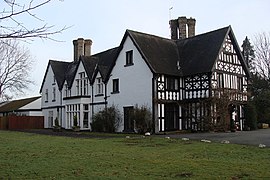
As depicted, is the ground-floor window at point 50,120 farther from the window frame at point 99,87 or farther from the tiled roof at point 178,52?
the window frame at point 99,87

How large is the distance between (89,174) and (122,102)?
22.4m

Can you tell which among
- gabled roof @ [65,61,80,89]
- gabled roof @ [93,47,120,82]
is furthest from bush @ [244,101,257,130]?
gabled roof @ [65,61,80,89]

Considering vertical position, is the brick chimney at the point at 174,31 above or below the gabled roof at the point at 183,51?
above

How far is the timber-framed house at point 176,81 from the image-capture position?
28.4 m

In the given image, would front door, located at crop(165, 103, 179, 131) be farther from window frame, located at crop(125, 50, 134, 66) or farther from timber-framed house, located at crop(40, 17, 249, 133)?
window frame, located at crop(125, 50, 134, 66)

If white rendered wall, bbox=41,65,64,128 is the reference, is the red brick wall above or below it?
below

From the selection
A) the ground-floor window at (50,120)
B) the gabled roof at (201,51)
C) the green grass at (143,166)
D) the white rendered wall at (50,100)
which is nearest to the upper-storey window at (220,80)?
the gabled roof at (201,51)

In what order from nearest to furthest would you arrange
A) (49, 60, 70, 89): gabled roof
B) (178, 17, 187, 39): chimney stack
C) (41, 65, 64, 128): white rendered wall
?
(178, 17, 187, 39): chimney stack
(41, 65, 64, 128): white rendered wall
(49, 60, 70, 89): gabled roof

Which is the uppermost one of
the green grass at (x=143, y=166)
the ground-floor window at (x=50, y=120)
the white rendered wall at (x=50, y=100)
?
the white rendered wall at (x=50, y=100)

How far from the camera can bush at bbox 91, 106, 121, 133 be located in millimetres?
31078

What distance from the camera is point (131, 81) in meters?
30.7

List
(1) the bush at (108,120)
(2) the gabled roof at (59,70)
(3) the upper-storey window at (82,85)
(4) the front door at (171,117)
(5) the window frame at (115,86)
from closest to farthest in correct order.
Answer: (4) the front door at (171,117)
(1) the bush at (108,120)
(5) the window frame at (115,86)
(3) the upper-storey window at (82,85)
(2) the gabled roof at (59,70)

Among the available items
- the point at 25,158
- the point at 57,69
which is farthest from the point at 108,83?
the point at 25,158

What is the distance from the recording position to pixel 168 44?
33406mm
